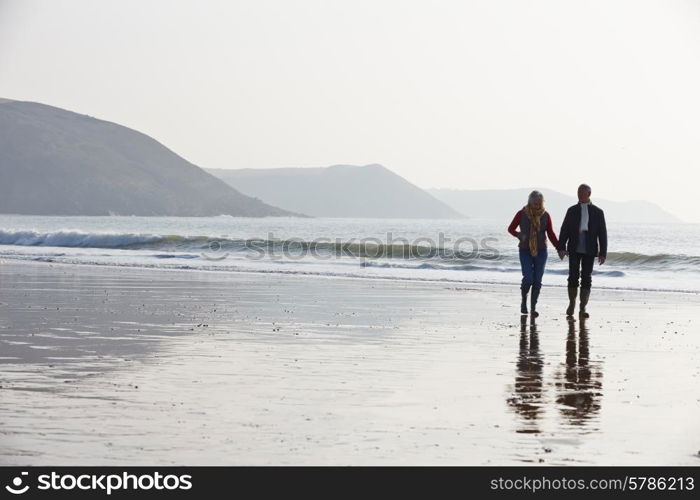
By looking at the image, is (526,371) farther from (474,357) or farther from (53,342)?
(53,342)

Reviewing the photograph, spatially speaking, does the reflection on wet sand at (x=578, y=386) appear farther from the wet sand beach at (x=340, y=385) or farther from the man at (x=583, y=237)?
the man at (x=583, y=237)

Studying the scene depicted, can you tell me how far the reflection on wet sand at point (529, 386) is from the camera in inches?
284

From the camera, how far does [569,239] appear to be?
16.0 metres

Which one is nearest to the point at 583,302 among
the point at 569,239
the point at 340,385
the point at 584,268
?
the point at 584,268

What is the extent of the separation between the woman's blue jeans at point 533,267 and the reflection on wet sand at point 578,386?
3.99 metres

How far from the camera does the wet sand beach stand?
6273 millimetres

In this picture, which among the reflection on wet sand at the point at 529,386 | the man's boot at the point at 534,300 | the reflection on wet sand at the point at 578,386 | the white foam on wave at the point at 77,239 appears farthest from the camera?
the white foam on wave at the point at 77,239

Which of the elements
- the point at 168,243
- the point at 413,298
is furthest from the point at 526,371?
the point at 168,243
